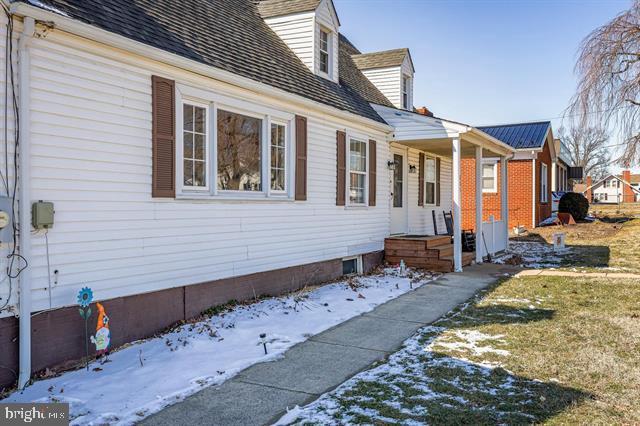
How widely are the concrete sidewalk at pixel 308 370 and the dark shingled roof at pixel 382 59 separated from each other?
8528 mm

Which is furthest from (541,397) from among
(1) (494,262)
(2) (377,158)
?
(1) (494,262)

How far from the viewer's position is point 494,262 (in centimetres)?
1311

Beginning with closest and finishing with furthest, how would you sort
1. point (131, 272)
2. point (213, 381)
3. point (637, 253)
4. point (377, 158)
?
1. point (213, 381)
2. point (131, 272)
3. point (377, 158)
4. point (637, 253)

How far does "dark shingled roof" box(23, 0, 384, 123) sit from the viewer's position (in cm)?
559

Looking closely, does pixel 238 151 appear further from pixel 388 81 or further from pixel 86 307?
pixel 388 81

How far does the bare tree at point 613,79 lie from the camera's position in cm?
1545

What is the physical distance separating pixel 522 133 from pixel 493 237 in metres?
11.6

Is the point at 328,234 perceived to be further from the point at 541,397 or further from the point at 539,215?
the point at 539,215

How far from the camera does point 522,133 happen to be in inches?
933

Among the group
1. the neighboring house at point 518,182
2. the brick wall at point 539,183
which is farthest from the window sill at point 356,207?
the brick wall at point 539,183

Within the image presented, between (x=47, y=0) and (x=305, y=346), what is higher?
(x=47, y=0)

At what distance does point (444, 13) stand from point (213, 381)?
13.3 m

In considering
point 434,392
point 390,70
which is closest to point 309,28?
point 390,70

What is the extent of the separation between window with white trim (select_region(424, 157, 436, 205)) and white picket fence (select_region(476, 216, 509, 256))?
5.92 ft
